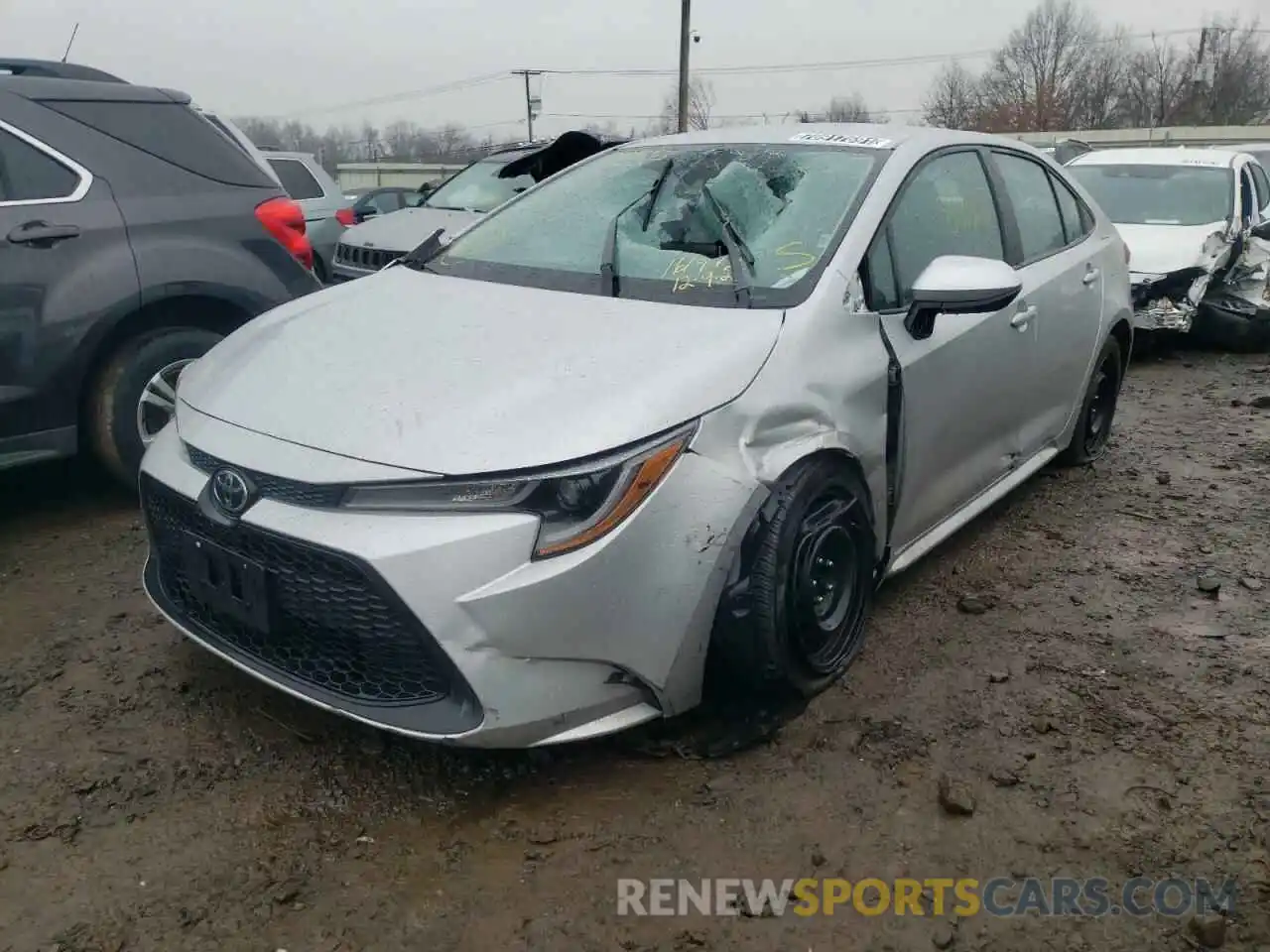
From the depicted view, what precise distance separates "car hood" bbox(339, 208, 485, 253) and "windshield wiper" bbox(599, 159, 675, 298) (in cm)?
407

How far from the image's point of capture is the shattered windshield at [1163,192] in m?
8.37

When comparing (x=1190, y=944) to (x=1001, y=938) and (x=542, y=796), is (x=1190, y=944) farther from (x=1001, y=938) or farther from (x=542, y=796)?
(x=542, y=796)

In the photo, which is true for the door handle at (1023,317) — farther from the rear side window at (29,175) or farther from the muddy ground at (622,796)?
the rear side window at (29,175)

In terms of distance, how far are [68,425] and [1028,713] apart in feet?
11.4

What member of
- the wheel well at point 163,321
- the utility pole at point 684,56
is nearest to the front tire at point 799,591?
the wheel well at point 163,321

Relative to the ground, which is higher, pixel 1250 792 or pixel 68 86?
pixel 68 86

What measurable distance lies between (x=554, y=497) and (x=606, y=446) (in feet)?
0.51

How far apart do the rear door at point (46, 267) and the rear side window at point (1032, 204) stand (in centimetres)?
335

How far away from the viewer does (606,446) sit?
2236mm

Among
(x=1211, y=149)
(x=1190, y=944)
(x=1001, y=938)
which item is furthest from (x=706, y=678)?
(x=1211, y=149)

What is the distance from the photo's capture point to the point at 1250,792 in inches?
101

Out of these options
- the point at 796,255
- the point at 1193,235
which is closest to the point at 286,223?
the point at 796,255

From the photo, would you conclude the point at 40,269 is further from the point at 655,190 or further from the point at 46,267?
the point at 655,190

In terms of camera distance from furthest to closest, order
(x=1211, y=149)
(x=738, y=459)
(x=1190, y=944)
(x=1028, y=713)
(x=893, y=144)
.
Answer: (x=1211, y=149), (x=893, y=144), (x=1028, y=713), (x=738, y=459), (x=1190, y=944)
